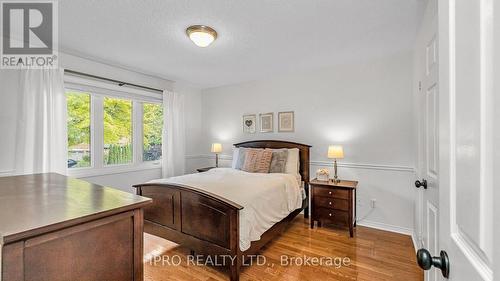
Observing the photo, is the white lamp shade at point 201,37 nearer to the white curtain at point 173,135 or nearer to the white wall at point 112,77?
the white wall at point 112,77

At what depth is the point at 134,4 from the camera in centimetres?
192

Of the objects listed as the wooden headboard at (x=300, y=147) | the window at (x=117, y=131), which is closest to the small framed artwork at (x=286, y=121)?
the wooden headboard at (x=300, y=147)

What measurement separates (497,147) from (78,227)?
1.23 m

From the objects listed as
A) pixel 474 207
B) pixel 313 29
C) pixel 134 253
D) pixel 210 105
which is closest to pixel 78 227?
pixel 134 253

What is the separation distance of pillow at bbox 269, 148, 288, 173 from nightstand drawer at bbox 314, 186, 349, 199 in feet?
1.85

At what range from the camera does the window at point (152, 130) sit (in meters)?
4.09

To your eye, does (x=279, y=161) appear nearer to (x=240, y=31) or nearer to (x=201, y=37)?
(x=240, y=31)

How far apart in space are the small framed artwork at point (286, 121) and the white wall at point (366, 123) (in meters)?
0.07

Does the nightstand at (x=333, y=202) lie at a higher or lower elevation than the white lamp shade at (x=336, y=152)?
lower

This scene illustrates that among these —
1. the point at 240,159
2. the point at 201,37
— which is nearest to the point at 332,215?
the point at 240,159

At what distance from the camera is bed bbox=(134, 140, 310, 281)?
2016 mm

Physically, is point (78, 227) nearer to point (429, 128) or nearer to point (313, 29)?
point (429, 128)

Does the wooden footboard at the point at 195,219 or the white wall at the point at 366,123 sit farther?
the white wall at the point at 366,123

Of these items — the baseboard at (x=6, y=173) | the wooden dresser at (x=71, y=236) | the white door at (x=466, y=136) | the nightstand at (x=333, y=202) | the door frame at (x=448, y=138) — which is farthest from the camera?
the nightstand at (x=333, y=202)
